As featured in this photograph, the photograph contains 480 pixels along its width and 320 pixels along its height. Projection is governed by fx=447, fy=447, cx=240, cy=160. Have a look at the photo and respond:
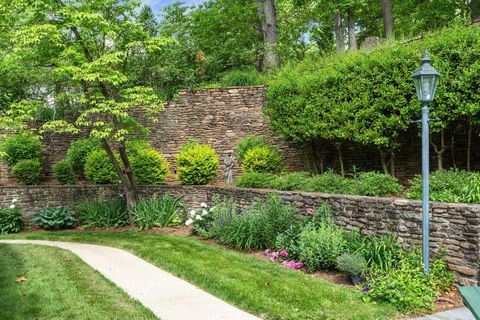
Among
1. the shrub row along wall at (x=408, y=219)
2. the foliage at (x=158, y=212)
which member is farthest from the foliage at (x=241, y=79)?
the shrub row along wall at (x=408, y=219)

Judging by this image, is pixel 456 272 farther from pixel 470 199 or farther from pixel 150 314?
pixel 150 314

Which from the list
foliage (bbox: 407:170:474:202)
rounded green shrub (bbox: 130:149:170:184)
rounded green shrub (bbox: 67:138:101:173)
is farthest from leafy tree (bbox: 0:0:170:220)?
foliage (bbox: 407:170:474:202)

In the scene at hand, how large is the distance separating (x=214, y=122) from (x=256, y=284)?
27.6 feet

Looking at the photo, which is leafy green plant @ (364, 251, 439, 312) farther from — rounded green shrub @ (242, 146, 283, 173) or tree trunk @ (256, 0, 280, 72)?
tree trunk @ (256, 0, 280, 72)

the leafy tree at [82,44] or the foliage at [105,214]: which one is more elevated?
the leafy tree at [82,44]

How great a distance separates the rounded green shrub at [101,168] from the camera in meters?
13.9

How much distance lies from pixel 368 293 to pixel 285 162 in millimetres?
7335

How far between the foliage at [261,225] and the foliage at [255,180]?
4.67ft

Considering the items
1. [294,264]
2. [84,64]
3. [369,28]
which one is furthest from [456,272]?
[369,28]

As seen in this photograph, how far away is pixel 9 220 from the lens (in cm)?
1326

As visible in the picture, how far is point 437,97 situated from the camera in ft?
25.4

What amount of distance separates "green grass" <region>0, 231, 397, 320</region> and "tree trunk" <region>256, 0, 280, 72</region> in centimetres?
872

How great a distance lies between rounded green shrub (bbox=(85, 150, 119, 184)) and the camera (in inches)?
548

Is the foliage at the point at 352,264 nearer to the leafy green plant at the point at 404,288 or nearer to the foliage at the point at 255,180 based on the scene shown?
the leafy green plant at the point at 404,288
